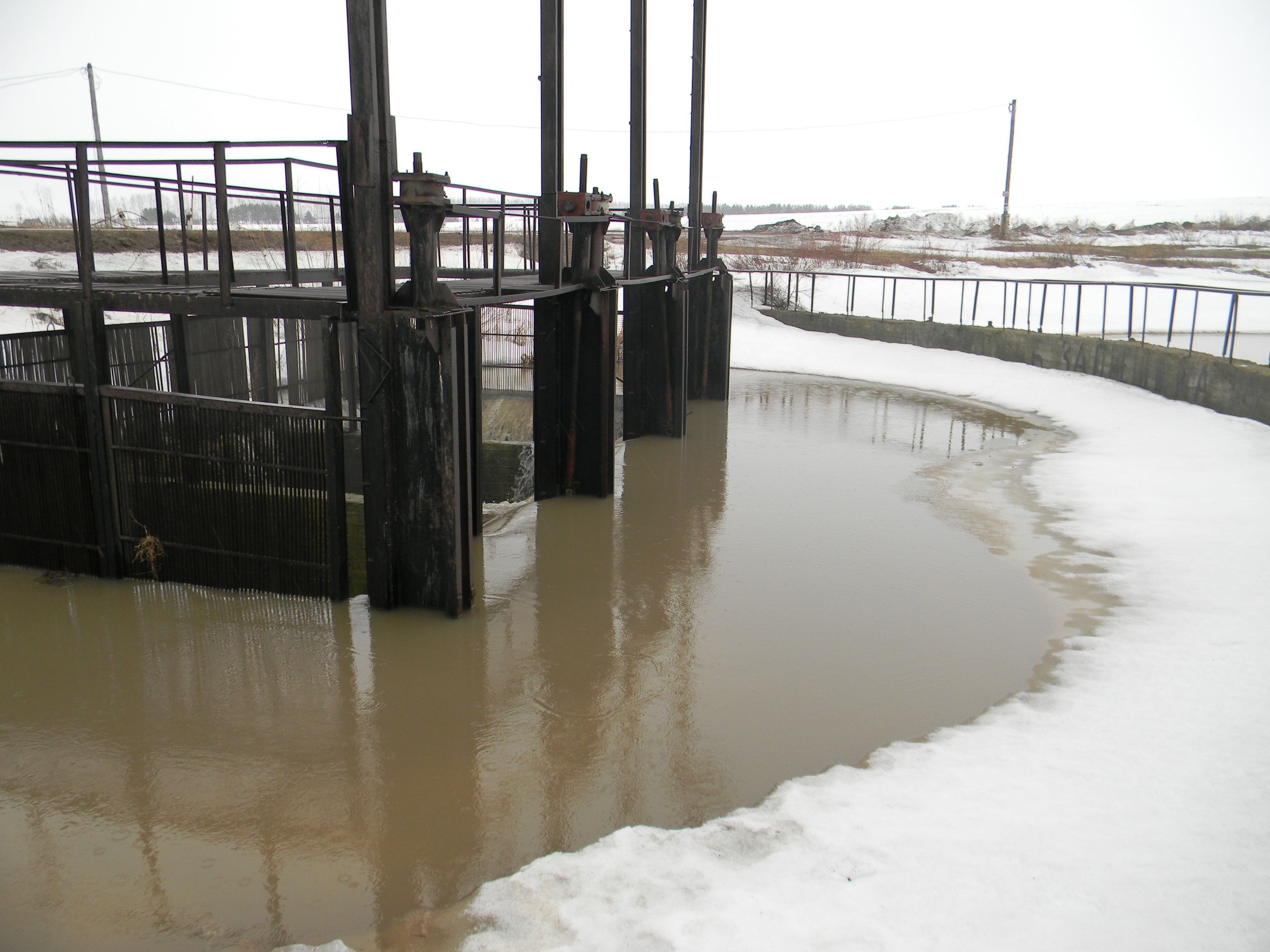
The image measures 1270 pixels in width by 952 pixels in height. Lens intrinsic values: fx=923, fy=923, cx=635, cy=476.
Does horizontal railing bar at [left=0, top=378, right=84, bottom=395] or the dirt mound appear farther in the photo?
the dirt mound

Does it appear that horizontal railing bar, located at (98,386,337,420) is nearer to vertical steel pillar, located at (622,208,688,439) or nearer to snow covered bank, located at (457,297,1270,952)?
snow covered bank, located at (457,297,1270,952)

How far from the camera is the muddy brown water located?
4.27 metres

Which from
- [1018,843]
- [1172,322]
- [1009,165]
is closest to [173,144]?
[1018,843]

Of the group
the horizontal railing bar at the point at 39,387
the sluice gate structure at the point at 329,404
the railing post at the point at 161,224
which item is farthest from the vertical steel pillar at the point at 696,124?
the horizontal railing bar at the point at 39,387

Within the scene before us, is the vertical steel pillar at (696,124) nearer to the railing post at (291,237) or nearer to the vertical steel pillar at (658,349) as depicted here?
the vertical steel pillar at (658,349)

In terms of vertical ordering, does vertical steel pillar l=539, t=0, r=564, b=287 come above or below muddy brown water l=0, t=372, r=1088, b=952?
above

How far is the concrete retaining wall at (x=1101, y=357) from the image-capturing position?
49.7 feet

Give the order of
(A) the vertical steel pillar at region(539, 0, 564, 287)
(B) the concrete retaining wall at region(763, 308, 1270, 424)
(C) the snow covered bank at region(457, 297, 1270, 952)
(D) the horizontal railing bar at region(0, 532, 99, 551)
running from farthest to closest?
(B) the concrete retaining wall at region(763, 308, 1270, 424) → (A) the vertical steel pillar at region(539, 0, 564, 287) → (D) the horizontal railing bar at region(0, 532, 99, 551) → (C) the snow covered bank at region(457, 297, 1270, 952)

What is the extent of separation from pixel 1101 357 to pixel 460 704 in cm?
1757

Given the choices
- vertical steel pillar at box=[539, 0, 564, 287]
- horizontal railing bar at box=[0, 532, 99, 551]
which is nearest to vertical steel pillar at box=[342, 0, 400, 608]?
horizontal railing bar at box=[0, 532, 99, 551]

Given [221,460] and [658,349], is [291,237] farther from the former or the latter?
[658,349]

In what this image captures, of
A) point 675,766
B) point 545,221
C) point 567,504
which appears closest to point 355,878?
point 675,766

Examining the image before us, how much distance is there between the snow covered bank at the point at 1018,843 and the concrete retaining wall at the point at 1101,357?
31.0 feet

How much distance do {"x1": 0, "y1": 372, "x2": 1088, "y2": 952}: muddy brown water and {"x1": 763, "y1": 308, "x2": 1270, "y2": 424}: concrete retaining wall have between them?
7851 mm
